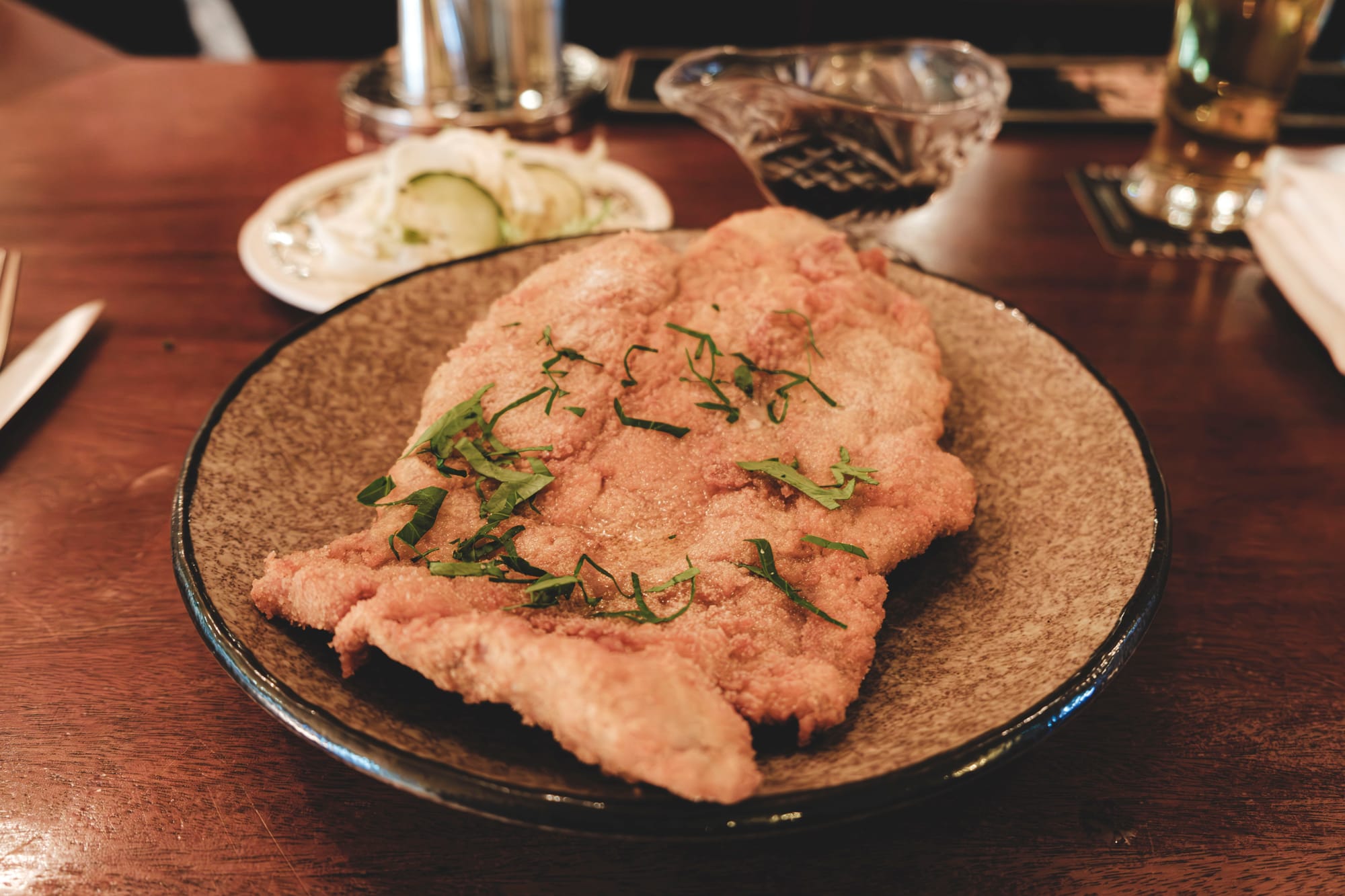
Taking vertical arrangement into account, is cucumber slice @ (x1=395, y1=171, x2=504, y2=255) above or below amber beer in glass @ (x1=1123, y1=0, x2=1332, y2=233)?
below

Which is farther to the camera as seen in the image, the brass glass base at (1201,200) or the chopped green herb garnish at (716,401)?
the brass glass base at (1201,200)

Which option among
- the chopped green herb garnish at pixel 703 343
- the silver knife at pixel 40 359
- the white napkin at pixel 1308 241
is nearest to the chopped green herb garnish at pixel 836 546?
the chopped green herb garnish at pixel 703 343

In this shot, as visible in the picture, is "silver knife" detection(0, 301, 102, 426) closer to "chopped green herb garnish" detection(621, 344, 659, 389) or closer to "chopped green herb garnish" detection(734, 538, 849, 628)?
"chopped green herb garnish" detection(621, 344, 659, 389)

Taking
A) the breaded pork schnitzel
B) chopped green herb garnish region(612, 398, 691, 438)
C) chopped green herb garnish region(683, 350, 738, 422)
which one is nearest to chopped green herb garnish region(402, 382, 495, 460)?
the breaded pork schnitzel

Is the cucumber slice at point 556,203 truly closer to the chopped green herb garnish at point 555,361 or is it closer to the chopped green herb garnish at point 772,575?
the chopped green herb garnish at point 555,361

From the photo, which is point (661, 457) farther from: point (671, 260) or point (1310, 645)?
point (1310, 645)

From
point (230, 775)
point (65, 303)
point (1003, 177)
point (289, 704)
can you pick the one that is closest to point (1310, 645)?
point (289, 704)
